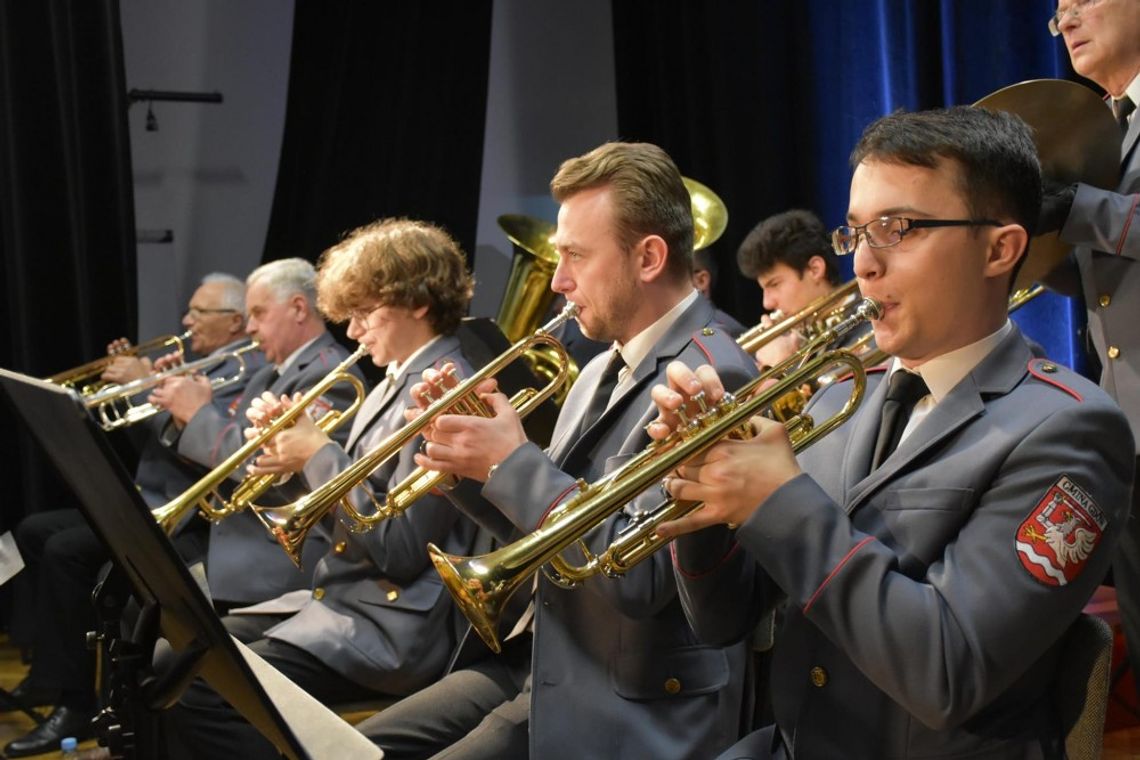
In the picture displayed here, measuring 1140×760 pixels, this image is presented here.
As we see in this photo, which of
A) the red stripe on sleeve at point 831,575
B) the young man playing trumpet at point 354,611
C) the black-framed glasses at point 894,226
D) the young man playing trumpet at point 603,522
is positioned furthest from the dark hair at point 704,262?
the red stripe on sleeve at point 831,575

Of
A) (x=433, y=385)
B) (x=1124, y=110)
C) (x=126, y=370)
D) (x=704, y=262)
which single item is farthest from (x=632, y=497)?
(x=126, y=370)

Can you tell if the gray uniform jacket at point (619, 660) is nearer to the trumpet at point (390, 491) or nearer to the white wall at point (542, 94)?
the trumpet at point (390, 491)

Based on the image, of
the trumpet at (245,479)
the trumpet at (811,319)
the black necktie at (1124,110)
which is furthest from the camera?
the trumpet at (811,319)

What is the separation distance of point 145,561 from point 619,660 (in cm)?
87

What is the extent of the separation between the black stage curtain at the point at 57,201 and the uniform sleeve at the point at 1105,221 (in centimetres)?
475

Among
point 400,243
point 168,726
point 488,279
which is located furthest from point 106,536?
point 488,279

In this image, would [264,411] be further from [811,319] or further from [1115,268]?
[1115,268]

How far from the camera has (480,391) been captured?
8.02 ft

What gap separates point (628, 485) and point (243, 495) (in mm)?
1939

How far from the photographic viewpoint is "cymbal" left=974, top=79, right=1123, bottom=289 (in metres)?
2.50

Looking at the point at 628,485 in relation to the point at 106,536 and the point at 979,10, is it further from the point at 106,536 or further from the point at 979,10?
the point at 979,10

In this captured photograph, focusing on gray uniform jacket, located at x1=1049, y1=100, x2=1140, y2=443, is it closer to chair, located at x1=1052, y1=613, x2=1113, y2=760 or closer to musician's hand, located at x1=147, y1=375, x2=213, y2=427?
chair, located at x1=1052, y1=613, x2=1113, y2=760

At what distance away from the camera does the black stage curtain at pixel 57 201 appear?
19.0 ft

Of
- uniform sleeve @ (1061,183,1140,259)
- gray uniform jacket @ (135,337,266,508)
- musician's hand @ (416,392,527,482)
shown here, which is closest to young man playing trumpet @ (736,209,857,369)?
uniform sleeve @ (1061,183,1140,259)
